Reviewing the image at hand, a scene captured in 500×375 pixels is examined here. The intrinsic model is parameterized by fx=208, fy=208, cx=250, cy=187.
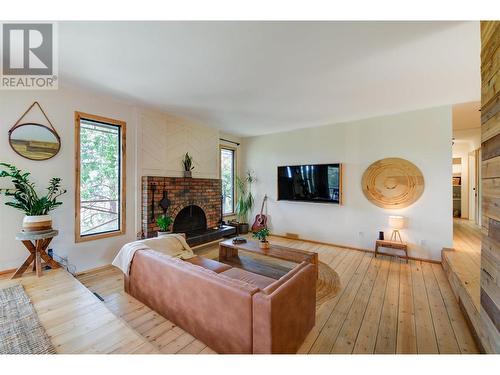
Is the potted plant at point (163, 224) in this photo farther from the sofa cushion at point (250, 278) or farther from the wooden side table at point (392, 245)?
the wooden side table at point (392, 245)

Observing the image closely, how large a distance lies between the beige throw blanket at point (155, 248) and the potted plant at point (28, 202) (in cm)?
99

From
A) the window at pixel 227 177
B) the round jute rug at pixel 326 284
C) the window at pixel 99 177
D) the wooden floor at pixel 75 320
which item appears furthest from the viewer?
the window at pixel 227 177

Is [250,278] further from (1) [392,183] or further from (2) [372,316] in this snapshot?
(1) [392,183]

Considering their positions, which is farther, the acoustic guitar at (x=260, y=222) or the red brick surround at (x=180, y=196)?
the acoustic guitar at (x=260, y=222)

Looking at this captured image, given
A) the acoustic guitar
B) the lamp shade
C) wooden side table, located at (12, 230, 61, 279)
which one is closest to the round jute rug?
the lamp shade

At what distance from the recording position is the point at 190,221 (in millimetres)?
4457

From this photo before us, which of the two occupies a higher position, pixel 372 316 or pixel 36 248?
pixel 36 248

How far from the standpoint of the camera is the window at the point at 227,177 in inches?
225

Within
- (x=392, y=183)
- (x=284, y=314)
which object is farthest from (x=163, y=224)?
(x=392, y=183)

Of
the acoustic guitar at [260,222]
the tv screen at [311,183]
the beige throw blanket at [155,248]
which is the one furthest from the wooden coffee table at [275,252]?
the tv screen at [311,183]

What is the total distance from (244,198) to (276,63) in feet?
13.5

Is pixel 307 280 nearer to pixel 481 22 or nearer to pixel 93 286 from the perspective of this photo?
pixel 481 22
